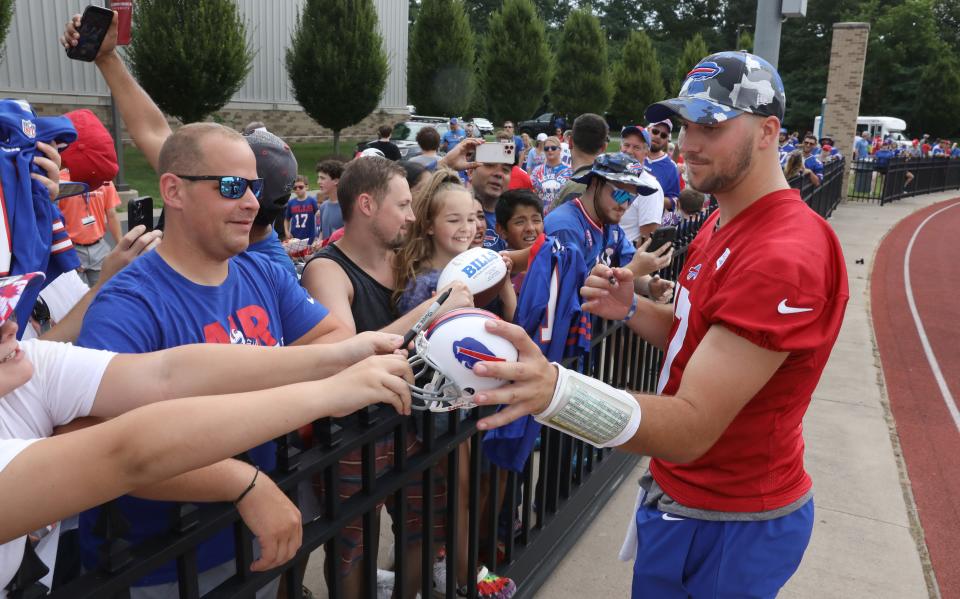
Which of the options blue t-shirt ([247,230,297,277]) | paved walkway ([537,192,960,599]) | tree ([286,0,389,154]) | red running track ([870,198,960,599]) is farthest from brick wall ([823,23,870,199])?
blue t-shirt ([247,230,297,277])

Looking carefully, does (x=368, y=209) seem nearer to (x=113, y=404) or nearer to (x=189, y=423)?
(x=113, y=404)

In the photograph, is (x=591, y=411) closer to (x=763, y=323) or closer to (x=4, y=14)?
(x=763, y=323)

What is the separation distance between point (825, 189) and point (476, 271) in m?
16.5

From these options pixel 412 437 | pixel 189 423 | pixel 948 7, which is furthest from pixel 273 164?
pixel 948 7

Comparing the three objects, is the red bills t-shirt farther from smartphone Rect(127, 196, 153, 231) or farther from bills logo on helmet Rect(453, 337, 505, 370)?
smartphone Rect(127, 196, 153, 231)

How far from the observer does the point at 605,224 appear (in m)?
4.47

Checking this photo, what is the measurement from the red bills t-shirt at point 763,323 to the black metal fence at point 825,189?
415 inches

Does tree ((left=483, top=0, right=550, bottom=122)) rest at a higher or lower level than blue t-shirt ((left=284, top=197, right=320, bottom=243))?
higher

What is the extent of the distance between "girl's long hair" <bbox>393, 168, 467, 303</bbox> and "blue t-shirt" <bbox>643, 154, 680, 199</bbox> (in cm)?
504

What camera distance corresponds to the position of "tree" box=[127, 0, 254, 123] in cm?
1886

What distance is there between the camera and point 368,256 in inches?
127

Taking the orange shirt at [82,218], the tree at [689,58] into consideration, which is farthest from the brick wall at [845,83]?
the orange shirt at [82,218]

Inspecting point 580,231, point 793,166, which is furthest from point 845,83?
point 580,231

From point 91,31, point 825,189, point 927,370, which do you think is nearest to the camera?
point 91,31
